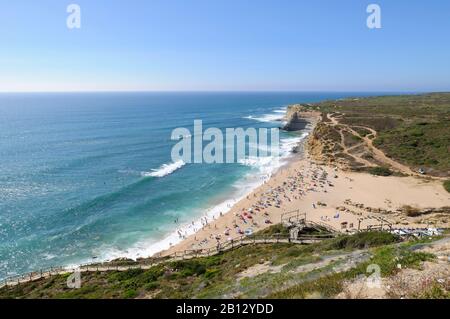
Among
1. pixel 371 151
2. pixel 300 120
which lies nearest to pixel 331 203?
pixel 371 151

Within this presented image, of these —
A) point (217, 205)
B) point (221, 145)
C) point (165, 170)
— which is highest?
point (221, 145)

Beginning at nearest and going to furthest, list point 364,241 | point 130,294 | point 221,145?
point 130,294, point 364,241, point 221,145

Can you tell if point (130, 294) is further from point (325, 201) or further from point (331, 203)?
point (325, 201)

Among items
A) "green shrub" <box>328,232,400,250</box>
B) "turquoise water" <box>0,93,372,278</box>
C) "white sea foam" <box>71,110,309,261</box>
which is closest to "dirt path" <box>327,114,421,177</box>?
"white sea foam" <box>71,110,309,261</box>

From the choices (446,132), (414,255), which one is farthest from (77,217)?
(446,132)

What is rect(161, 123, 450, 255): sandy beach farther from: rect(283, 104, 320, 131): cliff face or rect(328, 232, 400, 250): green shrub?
rect(283, 104, 320, 131): cliff face

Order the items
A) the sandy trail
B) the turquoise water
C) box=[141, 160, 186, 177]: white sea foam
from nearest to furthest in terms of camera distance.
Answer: the turquoise water
the sandy trail
box=[141, 160, 186, 177]: white sea foam
